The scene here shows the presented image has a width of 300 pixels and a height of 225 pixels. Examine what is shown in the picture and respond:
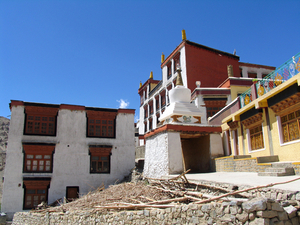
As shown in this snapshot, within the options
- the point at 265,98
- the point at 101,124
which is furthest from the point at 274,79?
the point at 101,124

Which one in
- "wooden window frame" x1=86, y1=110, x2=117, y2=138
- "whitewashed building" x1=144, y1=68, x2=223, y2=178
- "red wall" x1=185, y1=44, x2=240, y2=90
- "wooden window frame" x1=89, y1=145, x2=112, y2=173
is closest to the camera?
"whitewashed building" x1=144, y1=68, x2=223, y2=178

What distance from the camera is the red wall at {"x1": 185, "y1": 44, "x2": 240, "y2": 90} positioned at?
27719mm

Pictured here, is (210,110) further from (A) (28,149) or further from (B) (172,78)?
(A) (28,149)

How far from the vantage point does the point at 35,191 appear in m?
20.0

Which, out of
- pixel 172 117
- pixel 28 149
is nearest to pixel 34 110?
pixel 28 149

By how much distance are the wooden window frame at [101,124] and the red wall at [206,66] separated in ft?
30.2

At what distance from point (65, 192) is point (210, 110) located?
14.0 m

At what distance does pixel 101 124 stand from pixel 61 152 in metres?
4.00

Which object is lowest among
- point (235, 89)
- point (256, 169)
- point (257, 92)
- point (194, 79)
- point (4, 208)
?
point (4, 208)

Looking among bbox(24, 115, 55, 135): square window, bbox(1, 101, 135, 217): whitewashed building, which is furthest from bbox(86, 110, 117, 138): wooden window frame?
bbox(24, 115, 55, 135): square window

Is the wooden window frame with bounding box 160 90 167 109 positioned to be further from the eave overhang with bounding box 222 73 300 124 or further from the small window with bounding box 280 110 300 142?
the small window with bounding box 280 110 300 142

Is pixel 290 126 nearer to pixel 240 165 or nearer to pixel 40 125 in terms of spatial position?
pixel 240 165

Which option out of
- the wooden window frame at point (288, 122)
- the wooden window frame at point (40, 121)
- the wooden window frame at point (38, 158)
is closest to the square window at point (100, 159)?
the wooden window frame at point (38, 158)

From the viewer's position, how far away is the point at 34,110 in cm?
2128
